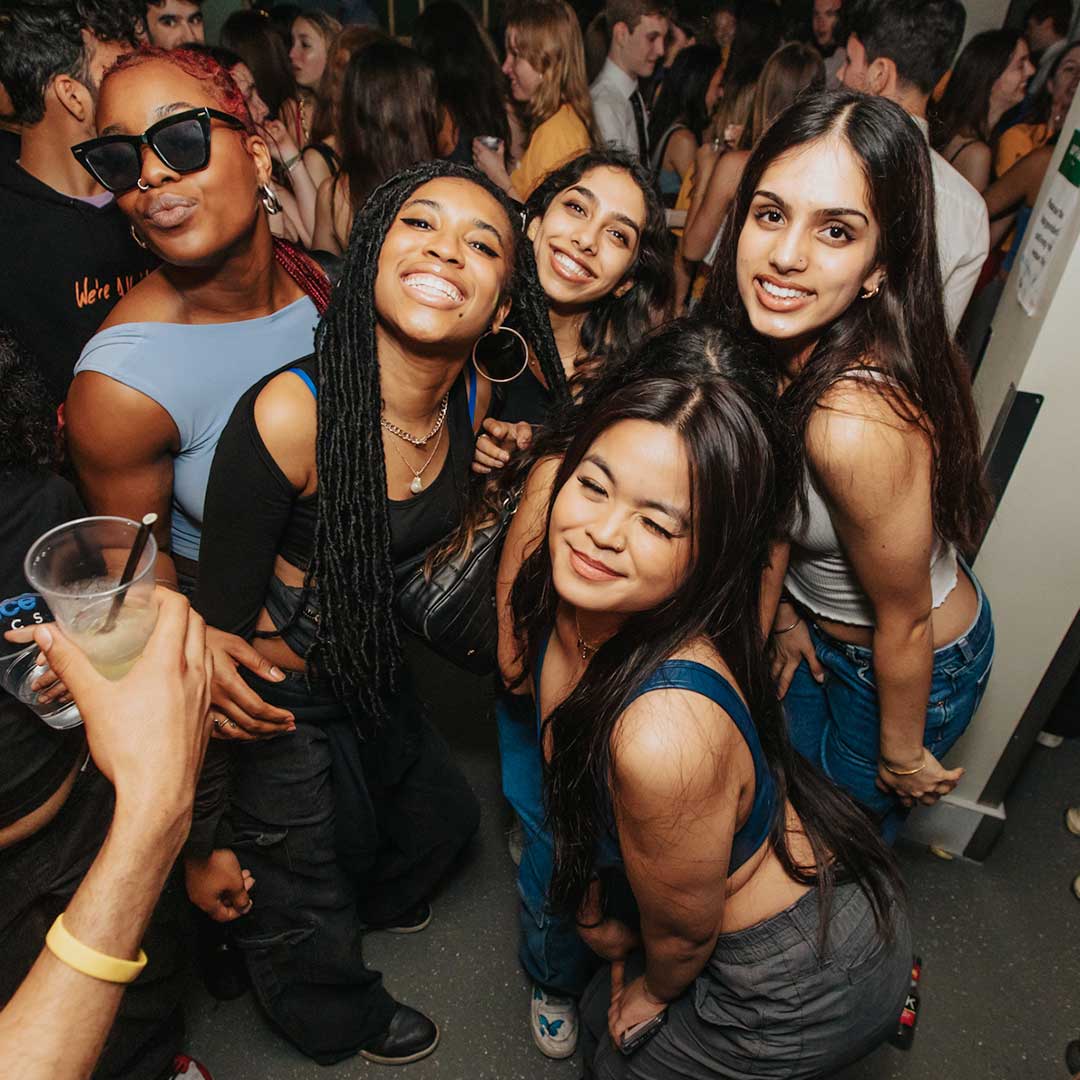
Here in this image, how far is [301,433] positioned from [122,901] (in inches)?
32.1

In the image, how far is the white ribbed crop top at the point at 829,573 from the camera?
5.18 feet

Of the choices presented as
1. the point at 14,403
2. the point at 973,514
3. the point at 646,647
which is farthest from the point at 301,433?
the point at 973,514

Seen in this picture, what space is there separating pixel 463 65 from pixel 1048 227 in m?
2.73

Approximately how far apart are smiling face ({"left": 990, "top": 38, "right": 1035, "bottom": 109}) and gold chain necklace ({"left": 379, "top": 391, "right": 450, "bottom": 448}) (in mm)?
3788

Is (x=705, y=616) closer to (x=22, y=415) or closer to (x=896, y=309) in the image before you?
(x=896, y=309)

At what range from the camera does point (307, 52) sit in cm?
457

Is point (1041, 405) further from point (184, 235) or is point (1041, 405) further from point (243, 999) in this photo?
point (243, 999)

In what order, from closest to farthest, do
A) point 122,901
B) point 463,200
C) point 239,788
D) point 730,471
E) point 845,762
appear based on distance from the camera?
point 122,901
point 730,471
point 463,200
point 239,788
point 845,762

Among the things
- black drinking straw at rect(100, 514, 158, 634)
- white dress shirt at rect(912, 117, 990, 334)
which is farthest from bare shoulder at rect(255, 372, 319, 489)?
white dress shirt at rect(912, 117, 990, 334)

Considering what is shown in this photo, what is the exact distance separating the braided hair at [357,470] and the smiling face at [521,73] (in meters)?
2.40

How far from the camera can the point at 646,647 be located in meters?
1.30

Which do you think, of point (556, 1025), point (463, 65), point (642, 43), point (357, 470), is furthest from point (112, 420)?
point (642, 43)

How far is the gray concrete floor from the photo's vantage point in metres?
2.10

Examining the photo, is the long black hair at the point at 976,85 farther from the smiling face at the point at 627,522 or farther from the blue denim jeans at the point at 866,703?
the smiling face at the point at 627,522
